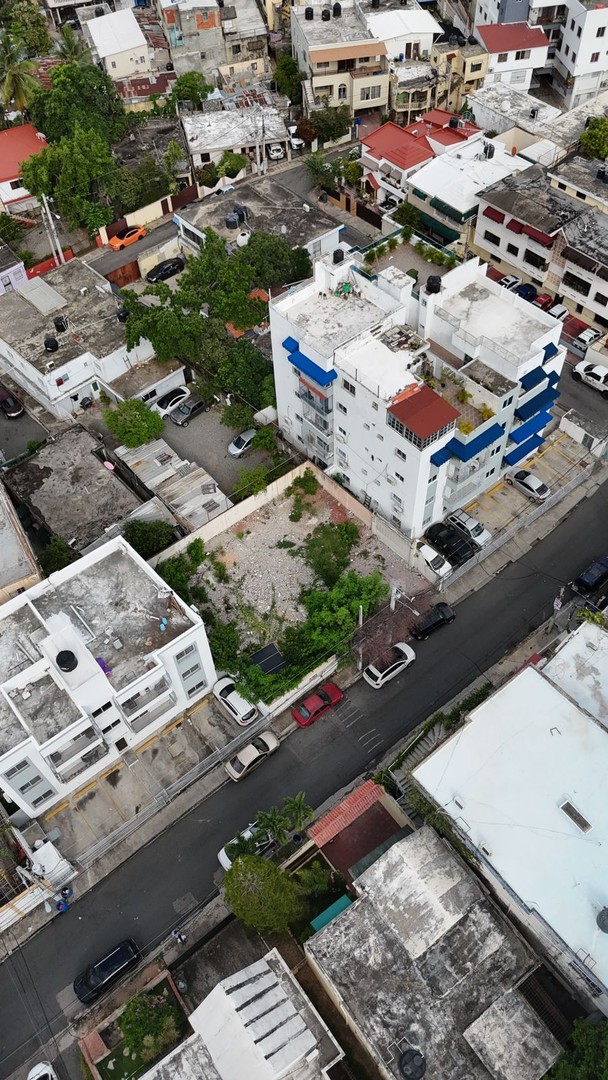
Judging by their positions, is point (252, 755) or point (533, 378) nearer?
point (252, 755)

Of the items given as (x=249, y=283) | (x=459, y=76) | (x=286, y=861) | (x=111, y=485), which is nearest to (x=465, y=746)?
(x=286, y=861)

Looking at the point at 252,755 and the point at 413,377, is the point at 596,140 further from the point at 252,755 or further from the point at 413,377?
the point at 252,755

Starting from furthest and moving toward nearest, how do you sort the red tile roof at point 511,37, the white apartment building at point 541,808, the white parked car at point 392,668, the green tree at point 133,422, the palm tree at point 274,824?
1. the red tile roof at point 511,37
2. the green tree at point 133,422
3. the white parked car at point 392,668
4. the palm tree at point 274,824
5. the white apartment building at point 541,808

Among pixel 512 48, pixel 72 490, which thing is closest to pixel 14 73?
pixel 512 48

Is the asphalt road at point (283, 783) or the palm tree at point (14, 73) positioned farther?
the palm tree at point (14, 73)

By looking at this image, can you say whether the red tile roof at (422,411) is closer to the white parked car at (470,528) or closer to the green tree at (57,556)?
the white parked car at (470,528)

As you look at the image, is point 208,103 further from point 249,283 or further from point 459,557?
point 459,557

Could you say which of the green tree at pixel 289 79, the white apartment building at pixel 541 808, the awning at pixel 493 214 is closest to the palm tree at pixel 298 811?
the white apartment building at pixel 541 808
